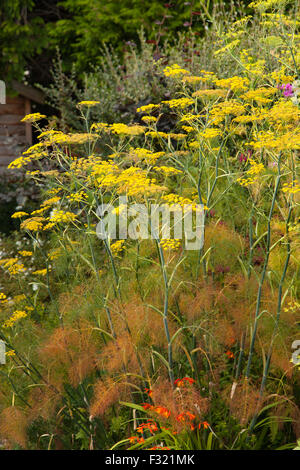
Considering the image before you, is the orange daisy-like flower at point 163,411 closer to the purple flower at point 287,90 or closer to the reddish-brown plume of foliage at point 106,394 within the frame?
the reddish-brown plume of foliage at point 106,394

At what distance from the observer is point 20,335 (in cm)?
443

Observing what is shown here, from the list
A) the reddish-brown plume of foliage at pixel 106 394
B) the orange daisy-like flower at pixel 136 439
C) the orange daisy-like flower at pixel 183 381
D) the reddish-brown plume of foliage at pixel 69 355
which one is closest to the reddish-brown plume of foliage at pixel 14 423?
the reddish-brown plume of foliage at pixel 69 355

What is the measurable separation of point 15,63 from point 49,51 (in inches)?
72.5

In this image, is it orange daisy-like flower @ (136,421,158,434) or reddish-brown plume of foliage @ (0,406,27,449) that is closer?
orange daisy-like flower @ (136,421,158,434)

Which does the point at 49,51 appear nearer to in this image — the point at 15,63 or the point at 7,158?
the point at 15,63

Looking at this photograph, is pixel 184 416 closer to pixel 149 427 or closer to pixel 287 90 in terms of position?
pixel 149 427

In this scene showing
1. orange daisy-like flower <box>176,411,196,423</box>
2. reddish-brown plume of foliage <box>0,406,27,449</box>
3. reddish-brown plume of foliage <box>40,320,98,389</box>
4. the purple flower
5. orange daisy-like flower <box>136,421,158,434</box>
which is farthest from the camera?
the purple flower

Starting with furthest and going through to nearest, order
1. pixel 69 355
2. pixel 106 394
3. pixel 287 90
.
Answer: pixel 287 90 → pixel 69 355 → pixel 106 394

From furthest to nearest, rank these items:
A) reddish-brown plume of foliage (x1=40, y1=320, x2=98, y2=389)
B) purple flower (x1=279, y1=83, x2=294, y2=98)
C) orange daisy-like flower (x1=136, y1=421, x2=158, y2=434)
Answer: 1. purple flower (x1=279, y1=83, x2=294, y2=98)
2. reddish-brown plume of foliage (x1=40, y1=320, x2=98, y2=389)
3. orange daisy-like flower (x1=136, y1=421, x2=158, y2=434)

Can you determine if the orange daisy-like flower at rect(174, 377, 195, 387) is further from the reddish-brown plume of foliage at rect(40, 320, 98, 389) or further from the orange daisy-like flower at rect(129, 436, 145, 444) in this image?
the reddish-brown plume of foliage at rect(40, 320, 98, 389)

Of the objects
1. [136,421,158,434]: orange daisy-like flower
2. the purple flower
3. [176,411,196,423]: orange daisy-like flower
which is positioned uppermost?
the purple flower

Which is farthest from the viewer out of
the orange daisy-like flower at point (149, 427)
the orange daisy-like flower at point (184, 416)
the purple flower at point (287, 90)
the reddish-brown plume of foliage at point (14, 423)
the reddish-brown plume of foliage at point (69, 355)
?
the purple flower at point (287, 90)

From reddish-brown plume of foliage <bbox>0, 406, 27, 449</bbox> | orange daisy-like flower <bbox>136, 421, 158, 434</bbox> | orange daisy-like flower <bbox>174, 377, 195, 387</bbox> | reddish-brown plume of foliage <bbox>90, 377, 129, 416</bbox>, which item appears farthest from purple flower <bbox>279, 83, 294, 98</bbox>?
reddish-brown plume of foliage <bbox>0, 406, 27, 449</bbox>

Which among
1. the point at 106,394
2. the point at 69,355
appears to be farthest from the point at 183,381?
the point at 69,355
